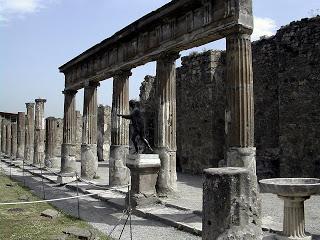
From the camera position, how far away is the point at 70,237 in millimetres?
6426

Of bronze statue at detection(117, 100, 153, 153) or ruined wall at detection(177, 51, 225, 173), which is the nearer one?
bronze statue at detection(117, 100, 153, 153)

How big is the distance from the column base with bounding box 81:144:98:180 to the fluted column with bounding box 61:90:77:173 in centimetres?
112

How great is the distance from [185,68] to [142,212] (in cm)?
1065

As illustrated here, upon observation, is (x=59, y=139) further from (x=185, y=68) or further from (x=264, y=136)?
(x=264, y=136)

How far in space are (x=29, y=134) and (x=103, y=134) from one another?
5328mm

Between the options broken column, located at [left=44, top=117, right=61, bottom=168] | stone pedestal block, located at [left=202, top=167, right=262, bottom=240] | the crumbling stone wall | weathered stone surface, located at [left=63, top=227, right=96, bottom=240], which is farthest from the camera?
broken column, located at [left=44, top=117, right=61, bottom=168]

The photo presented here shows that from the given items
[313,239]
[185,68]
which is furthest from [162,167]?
[185,68]

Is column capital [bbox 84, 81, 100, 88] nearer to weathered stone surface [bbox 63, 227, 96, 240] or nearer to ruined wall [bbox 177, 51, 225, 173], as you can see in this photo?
ruined wall [bbox 177, 51, 225, 173]

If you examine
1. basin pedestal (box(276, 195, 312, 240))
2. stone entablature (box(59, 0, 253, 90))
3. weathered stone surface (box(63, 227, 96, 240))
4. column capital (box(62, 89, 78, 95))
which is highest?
stone entablature (box(59, 0, 253, 90))

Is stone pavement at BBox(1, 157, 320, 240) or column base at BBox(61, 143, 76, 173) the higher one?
column base at BBox(61, 143, 76, 173)

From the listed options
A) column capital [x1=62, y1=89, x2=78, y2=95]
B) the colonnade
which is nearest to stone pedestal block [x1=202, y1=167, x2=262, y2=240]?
the colonnade

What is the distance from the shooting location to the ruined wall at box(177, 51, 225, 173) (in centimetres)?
1645

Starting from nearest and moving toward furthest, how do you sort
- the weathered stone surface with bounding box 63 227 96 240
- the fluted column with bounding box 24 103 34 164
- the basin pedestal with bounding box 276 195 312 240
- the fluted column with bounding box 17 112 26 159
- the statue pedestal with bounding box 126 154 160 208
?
the basin pedestal with bounding box 276 195 312 240 → the weathered stone surface with bounding box 63 227 96 240 → the statue pedestal with bounding box 126 154 160 208 → the fluted column with bounding box 24 103 34 164 → the fluted column with bounding box 17 112 26 159

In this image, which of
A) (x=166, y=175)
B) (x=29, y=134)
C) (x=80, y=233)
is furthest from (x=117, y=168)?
(x=29, y=134)
